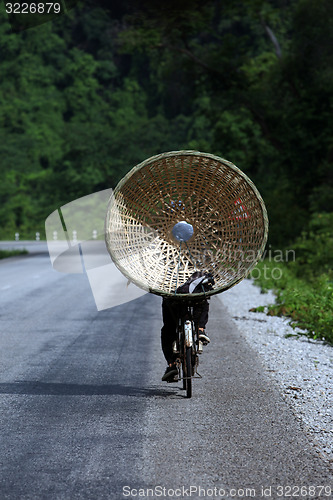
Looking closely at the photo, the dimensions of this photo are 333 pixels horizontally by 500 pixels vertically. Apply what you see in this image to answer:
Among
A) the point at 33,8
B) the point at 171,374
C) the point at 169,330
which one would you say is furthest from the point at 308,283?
the point at 33,8

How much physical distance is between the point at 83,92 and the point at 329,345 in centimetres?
7449

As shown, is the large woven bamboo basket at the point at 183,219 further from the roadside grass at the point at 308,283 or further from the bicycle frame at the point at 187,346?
the roadside grass at the point at 308,283

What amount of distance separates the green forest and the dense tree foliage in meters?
0.10

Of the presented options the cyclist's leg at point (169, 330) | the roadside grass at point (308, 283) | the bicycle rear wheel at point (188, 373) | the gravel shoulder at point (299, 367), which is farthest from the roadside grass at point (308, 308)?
the bicycle rear wheel at point (188, 373)

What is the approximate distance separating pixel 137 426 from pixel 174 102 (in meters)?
73.9

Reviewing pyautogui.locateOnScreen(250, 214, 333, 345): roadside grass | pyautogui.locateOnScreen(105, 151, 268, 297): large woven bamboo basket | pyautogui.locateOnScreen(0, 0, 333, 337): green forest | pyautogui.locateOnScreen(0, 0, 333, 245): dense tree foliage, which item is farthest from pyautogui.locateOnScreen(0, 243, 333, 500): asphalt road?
pyautogui.locateOnScreen(0, 0, 333, 245): dense tree foliage

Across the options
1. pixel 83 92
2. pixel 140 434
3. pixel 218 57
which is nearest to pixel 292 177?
pixel 218 57

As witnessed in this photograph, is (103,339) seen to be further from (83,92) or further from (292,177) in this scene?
(83,92)

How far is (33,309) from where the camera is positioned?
1602 centimetres

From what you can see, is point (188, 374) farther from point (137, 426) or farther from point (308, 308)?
point (308, 308)

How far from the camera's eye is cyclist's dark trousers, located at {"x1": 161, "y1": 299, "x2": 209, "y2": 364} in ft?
26.8

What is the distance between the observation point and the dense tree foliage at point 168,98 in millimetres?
32812

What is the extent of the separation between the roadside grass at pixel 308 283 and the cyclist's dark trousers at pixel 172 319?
4.29 meters

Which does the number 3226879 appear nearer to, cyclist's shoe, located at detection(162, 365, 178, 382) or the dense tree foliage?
the dense tree foliage
